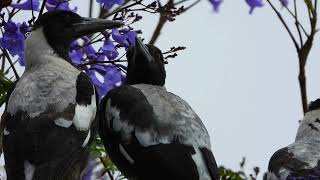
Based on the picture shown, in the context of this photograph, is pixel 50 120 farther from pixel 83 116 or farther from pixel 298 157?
pixel 298 157

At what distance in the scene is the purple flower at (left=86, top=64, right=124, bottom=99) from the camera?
838cm

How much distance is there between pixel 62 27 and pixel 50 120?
3.67ft

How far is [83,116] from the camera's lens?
25.9 ft

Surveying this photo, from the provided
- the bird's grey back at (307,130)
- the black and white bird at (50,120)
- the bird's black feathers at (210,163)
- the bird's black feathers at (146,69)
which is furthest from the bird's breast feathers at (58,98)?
the bird's grey back at (307,130)

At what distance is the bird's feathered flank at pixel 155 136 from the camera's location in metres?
7.66

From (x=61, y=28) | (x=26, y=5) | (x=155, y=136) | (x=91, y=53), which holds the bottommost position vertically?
(x=155, y=136)

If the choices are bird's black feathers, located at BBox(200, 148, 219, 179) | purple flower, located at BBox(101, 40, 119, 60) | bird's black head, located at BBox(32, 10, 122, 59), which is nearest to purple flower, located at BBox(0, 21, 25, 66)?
bird's black head, located at BBox(32, 10, 122, 59)

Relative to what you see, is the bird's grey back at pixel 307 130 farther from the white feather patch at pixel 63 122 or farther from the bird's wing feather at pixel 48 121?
the white feather patch at pixel 63 122

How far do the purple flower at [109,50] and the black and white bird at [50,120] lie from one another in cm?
10

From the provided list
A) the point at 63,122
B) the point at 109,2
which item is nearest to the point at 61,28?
the point at 109,2

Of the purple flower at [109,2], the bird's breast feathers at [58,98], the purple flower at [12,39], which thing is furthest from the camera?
the purple flower at [109,2]

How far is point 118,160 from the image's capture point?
26.2ft

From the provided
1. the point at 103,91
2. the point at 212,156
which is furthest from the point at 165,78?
the point at 212,156

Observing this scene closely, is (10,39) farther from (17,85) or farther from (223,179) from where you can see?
(223,179)
